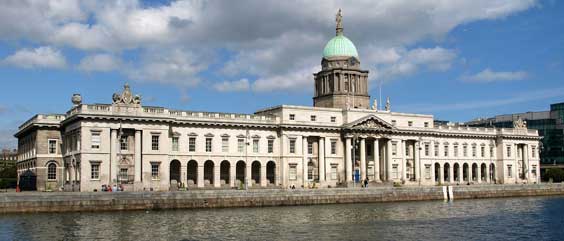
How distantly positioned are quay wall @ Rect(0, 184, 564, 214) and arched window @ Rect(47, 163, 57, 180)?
23498 mm

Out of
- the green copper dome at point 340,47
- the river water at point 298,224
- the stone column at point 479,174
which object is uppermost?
the green copper dome at point 340,47

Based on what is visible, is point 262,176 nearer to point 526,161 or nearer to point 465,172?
point 465,172

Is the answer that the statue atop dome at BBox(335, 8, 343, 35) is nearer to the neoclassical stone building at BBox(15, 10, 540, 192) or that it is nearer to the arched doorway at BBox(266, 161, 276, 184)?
the neoclassical stone building at BBox(15, 10, 540, 192)

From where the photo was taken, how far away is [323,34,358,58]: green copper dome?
344 ft

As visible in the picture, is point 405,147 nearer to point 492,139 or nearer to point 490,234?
point 492,139

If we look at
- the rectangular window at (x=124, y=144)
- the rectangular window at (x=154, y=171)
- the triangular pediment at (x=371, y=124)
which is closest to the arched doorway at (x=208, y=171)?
the rectangular window at (x=154, y=171)

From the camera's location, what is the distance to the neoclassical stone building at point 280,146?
75.1 meters

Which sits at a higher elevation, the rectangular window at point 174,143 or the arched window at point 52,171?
the rectangular window at point 174,143

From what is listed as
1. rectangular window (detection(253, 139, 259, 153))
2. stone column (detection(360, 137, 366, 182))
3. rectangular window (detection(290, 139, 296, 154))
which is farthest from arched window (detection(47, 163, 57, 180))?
stone column (detection(360, 137, 366, 182))

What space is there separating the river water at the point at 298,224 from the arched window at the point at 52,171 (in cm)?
2616

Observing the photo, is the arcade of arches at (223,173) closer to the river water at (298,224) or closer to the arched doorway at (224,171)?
the arched doorway at (224,171)

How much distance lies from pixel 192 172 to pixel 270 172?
11692mm

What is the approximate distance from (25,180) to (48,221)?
31.6 metres

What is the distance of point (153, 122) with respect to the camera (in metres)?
77.2
